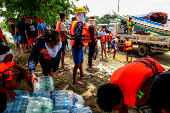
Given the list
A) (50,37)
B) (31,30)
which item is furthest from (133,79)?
(31,30)

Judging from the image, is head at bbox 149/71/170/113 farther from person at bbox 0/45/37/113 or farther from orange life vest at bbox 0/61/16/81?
orange life vest at bbox 0/61/16/81

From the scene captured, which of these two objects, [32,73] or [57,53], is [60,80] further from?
[32,73]

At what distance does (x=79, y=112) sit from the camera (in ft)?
6.72

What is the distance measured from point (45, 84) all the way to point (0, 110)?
0.87 metres

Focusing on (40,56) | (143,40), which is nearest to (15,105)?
(40,56)

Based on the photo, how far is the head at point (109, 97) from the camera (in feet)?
4.19

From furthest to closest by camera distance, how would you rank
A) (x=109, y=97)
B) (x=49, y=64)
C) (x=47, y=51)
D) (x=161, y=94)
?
(x=49, y=64), (x=47, y=51), (x=109, y=97), (x=161, y=94)

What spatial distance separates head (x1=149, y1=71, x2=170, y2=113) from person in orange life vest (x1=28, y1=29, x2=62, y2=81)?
1.84 meters

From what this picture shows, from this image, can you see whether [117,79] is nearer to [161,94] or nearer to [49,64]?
[161,94]

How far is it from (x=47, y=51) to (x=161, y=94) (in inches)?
83.0

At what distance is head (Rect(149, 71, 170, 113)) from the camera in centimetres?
96

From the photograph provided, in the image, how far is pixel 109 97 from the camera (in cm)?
127

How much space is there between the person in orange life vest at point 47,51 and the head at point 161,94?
1842mm

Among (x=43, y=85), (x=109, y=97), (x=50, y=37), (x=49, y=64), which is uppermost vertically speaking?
(x=50, y=37)
